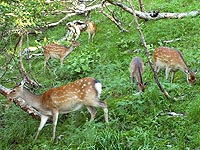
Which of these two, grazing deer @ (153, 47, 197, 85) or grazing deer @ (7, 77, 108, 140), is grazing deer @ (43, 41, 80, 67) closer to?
grazing deer @ (153, 47, 197, 85)

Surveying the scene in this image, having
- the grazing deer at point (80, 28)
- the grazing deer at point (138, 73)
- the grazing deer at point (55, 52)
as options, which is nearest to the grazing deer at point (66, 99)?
the grazing deer at point (138, 73)

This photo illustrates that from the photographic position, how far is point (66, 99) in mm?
7430

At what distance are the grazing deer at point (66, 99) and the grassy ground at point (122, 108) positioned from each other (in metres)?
0.26

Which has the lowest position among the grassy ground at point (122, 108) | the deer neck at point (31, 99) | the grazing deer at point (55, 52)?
the grassy ground at point (122, 108)

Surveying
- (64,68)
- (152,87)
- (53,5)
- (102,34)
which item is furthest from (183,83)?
(102,34)

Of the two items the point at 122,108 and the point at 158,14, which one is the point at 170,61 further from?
the point at 158,14

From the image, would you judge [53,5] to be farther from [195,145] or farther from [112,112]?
[195,145]

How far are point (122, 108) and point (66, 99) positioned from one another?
3.33 feet

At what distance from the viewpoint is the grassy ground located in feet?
20.5

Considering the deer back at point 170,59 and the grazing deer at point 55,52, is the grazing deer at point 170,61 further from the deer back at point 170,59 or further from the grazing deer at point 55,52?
the grazing deer at point 55,52

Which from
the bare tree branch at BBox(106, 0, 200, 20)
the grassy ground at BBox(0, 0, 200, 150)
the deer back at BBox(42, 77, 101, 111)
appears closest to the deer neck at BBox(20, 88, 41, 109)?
the deer back at BBox(42, 77, 101, 111)

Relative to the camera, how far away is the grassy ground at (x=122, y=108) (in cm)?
626

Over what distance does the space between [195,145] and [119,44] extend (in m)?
6.30

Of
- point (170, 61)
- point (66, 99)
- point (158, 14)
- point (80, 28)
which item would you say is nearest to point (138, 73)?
point (170, 61)
